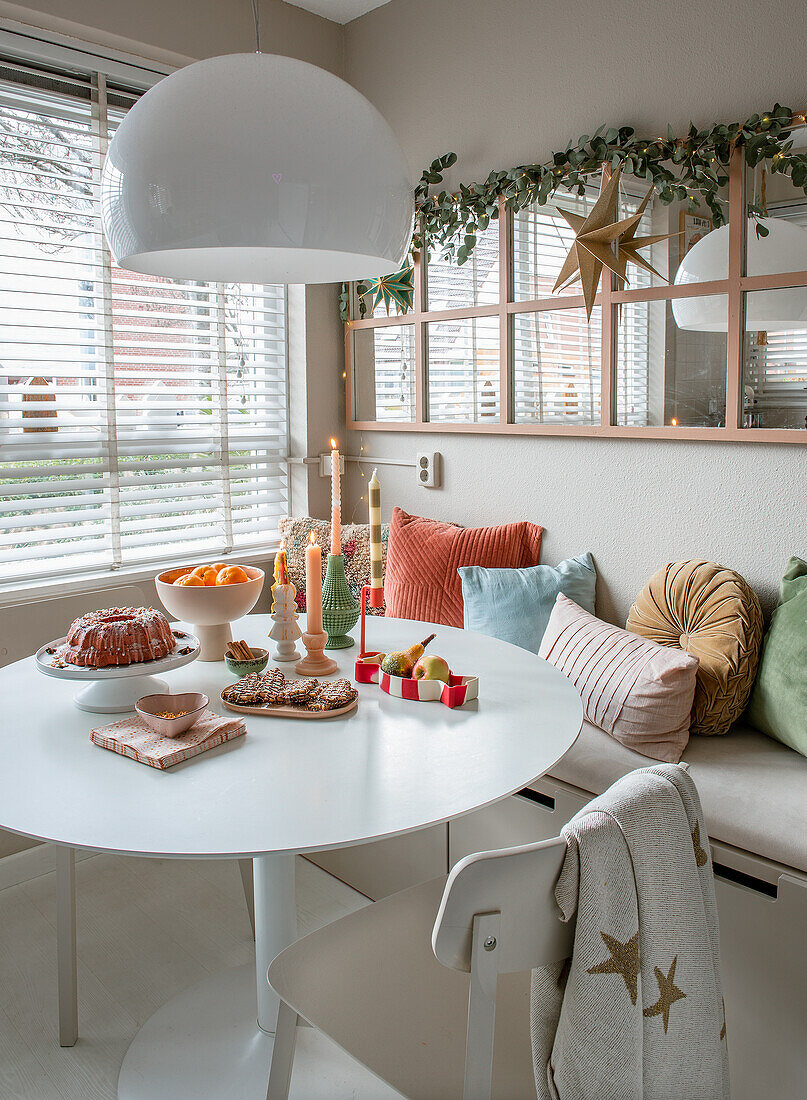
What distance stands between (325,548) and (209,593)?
3.89 feet

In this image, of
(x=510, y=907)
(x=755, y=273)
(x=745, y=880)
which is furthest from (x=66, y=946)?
(x=755, y=273)

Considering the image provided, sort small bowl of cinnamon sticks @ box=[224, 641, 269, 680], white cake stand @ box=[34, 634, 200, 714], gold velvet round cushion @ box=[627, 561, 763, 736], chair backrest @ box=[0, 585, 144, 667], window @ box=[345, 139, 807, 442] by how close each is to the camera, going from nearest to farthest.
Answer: white cake stand @ box=[34, 634, 200, 714], small bowl of cinnamon sticks @ box=[224, 641, 269, 680], gold velvet round cushion @ box=[627, 561, 763, 736], window @ box=[345, 139, 807, 442], chair backrest @ box=[0, 585, 144, 667]

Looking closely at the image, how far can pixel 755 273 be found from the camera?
2035 millimetres

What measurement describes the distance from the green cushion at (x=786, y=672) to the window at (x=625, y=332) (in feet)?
1.16

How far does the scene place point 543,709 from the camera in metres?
1.60

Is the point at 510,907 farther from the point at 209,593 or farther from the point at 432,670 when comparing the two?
the point at 209,593

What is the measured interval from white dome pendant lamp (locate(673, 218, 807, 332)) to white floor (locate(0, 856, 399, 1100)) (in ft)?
5.83

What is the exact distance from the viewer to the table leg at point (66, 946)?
1.78 m

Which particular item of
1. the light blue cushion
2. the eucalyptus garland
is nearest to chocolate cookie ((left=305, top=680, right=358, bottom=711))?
the light blue cushion

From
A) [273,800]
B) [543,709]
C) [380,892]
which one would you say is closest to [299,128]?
[273,800]

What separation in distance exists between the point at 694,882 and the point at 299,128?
3.67ft

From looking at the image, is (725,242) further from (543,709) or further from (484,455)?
(543,709)

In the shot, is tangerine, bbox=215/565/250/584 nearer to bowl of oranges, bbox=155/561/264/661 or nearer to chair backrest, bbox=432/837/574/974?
bowl of oranges, bbox=155/561/264/661

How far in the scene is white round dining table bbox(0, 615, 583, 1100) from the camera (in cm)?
116
